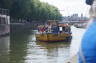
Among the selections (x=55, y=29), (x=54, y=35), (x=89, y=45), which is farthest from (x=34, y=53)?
(x=89, y=45)

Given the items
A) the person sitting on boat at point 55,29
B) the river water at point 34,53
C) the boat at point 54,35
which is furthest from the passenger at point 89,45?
the person sitting on boat at point 55,29

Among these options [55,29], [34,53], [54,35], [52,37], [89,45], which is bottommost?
[34,53]

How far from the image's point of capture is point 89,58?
195cm

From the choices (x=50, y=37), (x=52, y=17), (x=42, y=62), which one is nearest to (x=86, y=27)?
(x=42, y=62)

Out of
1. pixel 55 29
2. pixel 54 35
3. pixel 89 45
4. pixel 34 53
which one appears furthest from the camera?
pixel 55 29

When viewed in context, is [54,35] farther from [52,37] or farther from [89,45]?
[89,45]

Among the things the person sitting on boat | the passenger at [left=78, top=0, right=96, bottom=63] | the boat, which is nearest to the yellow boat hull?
the boat

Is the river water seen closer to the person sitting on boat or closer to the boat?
the boat

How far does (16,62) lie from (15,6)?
161ft

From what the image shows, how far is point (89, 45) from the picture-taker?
1974 millimetres

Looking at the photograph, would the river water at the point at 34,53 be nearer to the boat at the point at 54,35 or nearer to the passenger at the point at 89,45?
the boat at the point at 54,35

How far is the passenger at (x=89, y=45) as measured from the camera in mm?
1948

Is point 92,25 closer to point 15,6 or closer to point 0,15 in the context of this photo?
point 0,15

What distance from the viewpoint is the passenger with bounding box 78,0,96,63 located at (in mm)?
1948
